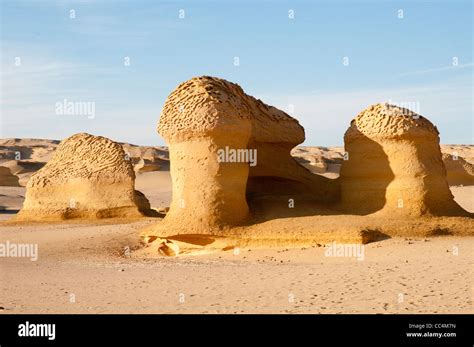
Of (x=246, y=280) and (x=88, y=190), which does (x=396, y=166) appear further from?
(x=88, y=190)

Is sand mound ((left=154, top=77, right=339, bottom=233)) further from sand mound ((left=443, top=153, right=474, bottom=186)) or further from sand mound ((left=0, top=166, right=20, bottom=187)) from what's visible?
sand mound ((left=0, top=166, right=20, bottom=187))

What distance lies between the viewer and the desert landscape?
303 inches

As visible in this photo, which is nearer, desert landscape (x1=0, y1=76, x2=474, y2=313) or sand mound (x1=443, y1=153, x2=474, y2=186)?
desert landscape (x1=0, y1=76, x2=474, y2=313)

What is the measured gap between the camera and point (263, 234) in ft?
38.4

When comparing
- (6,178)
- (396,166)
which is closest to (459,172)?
(396,166)

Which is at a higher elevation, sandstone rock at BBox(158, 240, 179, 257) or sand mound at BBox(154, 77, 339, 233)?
sand mound at BBox(154, 77, 339, 233)

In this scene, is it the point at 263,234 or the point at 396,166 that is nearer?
the point at 263,234

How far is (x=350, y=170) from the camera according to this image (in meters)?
12.7

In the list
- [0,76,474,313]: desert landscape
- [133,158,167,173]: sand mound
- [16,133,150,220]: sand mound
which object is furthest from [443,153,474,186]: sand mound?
[133,158,167,173]: sand mound

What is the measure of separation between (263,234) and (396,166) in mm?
2740

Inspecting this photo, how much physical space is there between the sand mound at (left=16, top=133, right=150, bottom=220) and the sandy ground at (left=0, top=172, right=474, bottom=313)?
154 inches

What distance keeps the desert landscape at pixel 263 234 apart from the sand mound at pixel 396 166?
0.02 meters
